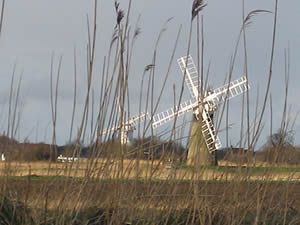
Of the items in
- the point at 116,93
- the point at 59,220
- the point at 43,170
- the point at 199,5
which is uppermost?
the point at 199,5

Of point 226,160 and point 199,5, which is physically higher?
point 199,5

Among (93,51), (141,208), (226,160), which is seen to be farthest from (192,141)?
(93,51)

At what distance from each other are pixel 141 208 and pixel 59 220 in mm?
538

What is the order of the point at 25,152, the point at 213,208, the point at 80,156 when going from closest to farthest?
the point at 80,156 → the point at 213,208 → the point at 25,152

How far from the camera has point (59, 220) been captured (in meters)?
3.69

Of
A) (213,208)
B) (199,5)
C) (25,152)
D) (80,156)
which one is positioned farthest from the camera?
(25,152)

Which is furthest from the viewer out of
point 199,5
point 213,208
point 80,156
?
point 213,208

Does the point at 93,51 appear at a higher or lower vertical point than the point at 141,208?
higher

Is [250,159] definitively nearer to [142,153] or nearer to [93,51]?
[142,153]

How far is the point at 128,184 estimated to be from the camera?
3.95m

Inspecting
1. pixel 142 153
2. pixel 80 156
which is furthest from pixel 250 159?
pixel 80 156

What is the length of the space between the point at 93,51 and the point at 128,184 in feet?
2.56

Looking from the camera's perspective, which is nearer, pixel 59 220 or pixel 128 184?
pixel 59 220

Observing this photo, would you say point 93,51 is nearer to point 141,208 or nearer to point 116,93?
point 116,93
